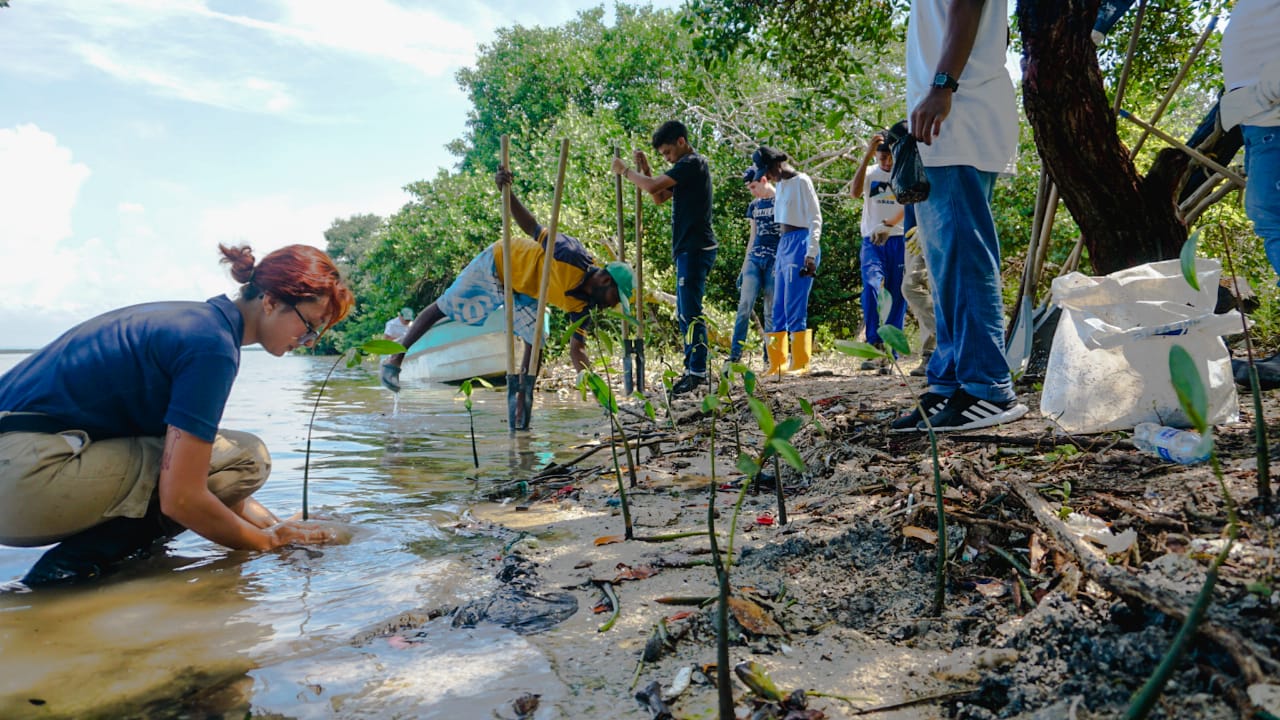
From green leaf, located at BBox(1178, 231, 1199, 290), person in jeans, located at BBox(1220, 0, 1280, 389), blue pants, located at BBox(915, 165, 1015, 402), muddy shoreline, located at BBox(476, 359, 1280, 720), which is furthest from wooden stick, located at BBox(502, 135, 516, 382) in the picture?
green leaf, located at BBox(1178, 231, 1199, 290)

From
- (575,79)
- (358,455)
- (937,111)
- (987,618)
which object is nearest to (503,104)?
(575,79)

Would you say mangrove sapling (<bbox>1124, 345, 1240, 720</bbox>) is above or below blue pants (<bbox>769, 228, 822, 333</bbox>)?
A: below

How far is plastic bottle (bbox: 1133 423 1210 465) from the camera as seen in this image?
6.35 ft

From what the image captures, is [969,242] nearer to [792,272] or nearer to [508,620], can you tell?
[508,620]

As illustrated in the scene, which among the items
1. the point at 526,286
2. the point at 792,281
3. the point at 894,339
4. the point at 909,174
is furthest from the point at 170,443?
the point at 792,281

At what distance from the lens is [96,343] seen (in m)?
2.23

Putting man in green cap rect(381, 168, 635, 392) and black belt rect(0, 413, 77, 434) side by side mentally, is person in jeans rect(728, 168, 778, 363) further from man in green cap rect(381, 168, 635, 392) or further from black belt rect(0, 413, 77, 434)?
black belt rect(0, 413, 77, 434)

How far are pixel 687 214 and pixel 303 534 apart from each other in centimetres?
415

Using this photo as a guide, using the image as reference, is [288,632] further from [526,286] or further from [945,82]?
[526,286]

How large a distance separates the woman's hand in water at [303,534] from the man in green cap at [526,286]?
2.86 m

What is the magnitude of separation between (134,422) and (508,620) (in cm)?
147

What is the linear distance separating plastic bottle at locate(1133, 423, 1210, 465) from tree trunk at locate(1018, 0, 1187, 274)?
2185 mm

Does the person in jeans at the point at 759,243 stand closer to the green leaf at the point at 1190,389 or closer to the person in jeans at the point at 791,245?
the person in jeans at the point at 791,245

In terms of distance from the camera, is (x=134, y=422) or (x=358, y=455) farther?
(x=358, y=455)
